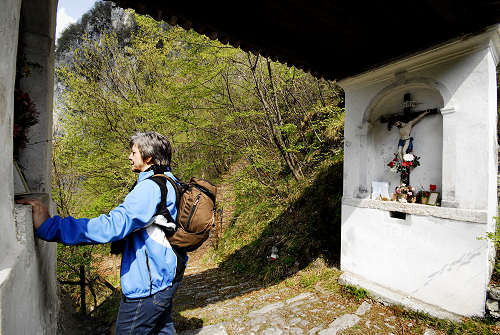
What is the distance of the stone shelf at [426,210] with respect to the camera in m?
2.79

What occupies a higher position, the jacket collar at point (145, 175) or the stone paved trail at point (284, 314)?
the jacket collar at point (145, 175)

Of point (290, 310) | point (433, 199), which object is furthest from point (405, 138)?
point (290, 310)

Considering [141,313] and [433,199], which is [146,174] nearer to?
[141,313]

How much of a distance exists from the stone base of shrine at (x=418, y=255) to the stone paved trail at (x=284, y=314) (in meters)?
0.36

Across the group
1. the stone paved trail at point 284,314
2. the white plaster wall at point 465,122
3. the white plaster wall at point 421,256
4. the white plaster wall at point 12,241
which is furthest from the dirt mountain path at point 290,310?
the white plaster wall at point 12,241

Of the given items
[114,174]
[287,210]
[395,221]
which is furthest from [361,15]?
[114,174]

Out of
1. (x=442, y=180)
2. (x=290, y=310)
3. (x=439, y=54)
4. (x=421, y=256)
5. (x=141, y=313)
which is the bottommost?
(x=290, y=310)

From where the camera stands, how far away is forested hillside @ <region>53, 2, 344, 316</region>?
6562 millimetres

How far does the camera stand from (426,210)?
3225 mm

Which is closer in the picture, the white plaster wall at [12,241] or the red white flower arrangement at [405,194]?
the white plaster wall at [12,241]

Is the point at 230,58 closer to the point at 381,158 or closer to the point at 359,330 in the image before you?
the point at 381,158

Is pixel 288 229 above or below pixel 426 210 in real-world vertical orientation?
below

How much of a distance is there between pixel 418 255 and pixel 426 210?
25.8 inches

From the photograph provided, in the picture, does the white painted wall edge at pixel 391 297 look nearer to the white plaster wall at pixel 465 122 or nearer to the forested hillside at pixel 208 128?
the white plaster wall at pixel 465 122
